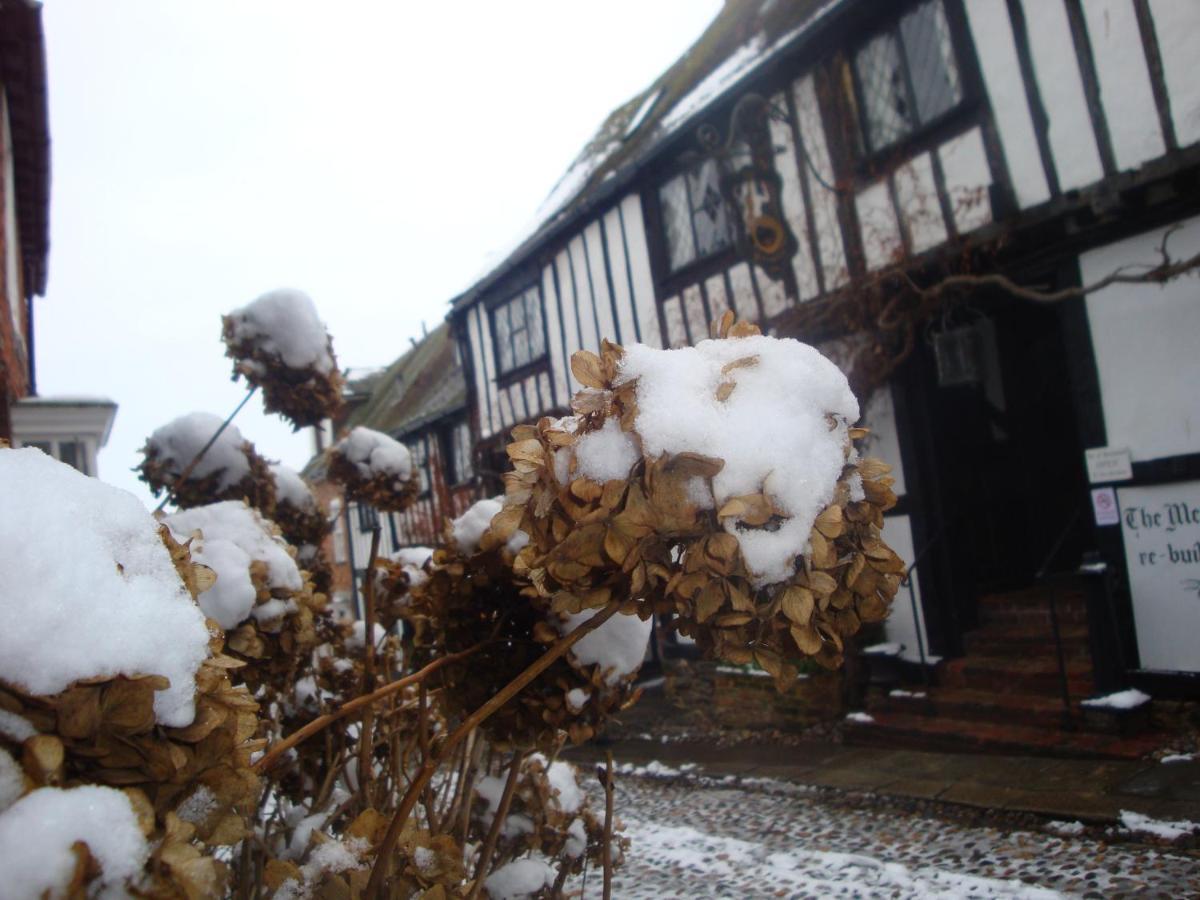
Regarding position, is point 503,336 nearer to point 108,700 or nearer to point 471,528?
point 471,528

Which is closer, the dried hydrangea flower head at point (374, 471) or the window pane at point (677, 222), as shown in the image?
the dried hydrangea flower head at point (374, 471)

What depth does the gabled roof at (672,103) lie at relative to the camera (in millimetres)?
7688

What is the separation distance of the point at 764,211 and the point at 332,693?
5.94 m

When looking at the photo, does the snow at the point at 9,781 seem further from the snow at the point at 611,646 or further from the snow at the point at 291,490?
the snow at the point at 291,490

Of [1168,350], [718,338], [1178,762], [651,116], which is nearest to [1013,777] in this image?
[1178,762]

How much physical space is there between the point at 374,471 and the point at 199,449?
55 cm

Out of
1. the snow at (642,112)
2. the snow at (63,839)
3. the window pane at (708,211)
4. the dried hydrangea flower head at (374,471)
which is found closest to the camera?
the snow at (63,839)

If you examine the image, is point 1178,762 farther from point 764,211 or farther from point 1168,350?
point 764,211

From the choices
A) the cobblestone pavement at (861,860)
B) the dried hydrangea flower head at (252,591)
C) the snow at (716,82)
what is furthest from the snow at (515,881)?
the snow at (716,82)

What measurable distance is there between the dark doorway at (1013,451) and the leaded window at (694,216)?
238cm

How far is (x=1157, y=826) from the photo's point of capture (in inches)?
147

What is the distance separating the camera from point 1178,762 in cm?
453

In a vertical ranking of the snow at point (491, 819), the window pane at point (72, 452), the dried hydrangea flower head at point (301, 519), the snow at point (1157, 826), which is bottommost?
the snow at point (1157, 826)

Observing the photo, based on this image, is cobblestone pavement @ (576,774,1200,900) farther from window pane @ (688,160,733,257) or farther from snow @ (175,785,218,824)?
window pane @ (688,160,733,257)
